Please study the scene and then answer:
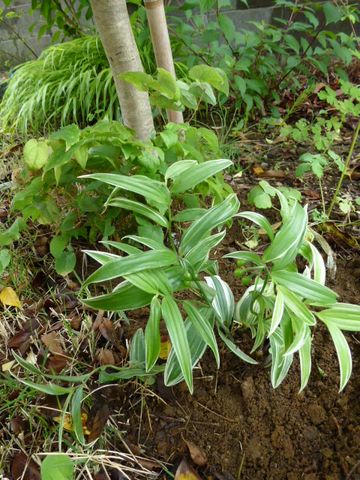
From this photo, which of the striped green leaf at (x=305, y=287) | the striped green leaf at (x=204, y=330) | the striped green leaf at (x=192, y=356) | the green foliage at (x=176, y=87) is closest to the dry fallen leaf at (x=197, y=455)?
the striped green leaf at (x=192, y=356)

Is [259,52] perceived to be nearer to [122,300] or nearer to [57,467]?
[122,300]

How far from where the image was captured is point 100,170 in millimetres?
1226

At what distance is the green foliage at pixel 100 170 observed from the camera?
1.04m

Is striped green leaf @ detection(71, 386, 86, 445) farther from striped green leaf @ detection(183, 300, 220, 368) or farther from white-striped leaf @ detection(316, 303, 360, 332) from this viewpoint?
white-striped leaf @ detection(316, 303, 360, 332)

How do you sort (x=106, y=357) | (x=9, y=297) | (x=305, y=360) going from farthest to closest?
(x=9, y=297)
(x=106, y=357)
(x=305, y=360)

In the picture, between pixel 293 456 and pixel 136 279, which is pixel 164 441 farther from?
pixel 136 279

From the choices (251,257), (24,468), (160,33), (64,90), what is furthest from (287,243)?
(64,90)

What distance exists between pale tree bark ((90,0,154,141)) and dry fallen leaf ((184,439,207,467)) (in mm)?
940

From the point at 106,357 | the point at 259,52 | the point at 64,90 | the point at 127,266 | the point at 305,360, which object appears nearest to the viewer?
the point at 127,266

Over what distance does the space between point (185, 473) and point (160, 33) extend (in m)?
1.32

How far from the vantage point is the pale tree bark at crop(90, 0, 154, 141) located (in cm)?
113

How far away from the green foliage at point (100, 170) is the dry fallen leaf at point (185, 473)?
1.87ft

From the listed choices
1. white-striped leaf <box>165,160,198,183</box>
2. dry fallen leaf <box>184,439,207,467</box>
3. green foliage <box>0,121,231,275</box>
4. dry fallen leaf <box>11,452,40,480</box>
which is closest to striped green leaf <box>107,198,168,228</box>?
green foliage <box>0,121,231,275</box>

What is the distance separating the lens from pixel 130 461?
0.98 m
